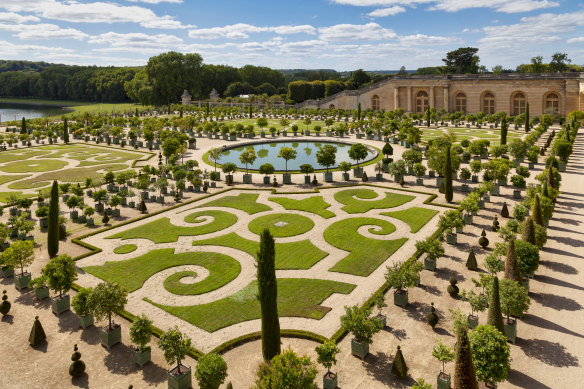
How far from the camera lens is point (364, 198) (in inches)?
1697

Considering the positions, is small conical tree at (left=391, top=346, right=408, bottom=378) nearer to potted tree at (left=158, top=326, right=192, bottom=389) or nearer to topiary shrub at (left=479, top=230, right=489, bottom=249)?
potted tree at (left=158, top=326, right=192, bottom=389)

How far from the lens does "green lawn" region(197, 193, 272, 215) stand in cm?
4029

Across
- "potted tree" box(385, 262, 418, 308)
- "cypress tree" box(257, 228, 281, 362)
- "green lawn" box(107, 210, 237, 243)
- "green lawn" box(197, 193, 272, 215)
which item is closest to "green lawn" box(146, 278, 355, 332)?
"potted tree" box(385, 262, 418, 308)

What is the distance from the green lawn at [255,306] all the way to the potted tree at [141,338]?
331 centimetres

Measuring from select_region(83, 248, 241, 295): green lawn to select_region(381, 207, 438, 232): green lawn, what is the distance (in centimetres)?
1577

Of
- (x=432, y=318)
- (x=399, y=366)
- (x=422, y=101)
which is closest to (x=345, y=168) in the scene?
(x=432, y=318)

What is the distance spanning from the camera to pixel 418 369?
1816 centimetres

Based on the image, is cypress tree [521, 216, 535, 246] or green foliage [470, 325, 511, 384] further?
cypress tree [521, 216, 535, 246]

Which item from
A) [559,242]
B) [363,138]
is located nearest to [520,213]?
[559,242]

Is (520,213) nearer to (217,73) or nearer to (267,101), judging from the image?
(267,101)

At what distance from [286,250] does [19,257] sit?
685 inches

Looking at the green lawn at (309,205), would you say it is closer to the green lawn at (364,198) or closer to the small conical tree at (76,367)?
the green lawn at (364,198)

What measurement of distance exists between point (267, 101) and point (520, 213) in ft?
381

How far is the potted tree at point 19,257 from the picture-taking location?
2572 centimetres
